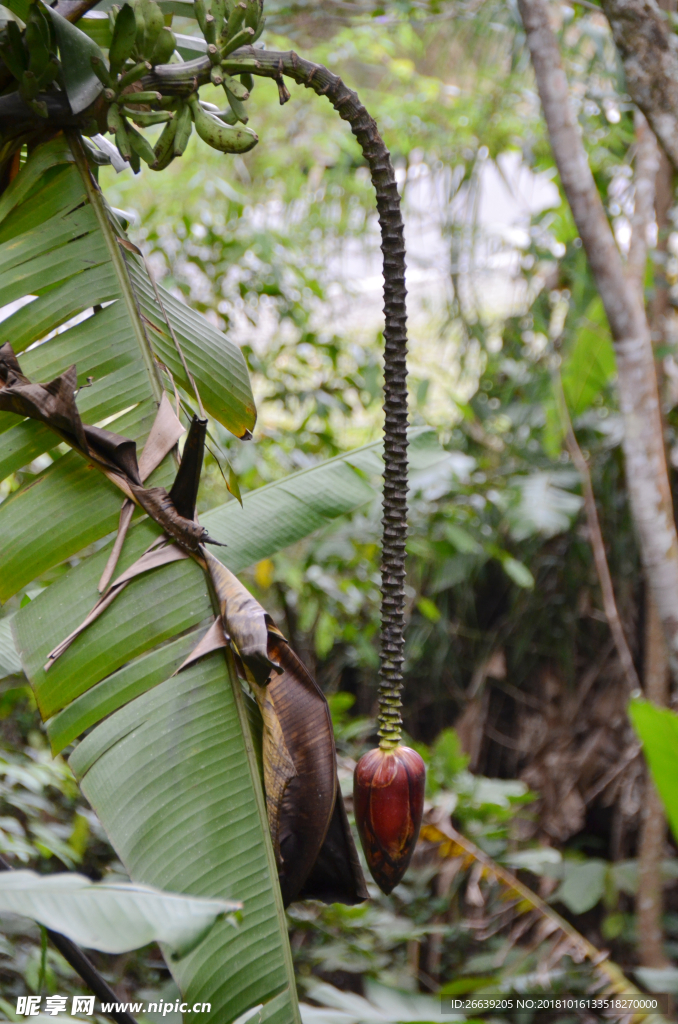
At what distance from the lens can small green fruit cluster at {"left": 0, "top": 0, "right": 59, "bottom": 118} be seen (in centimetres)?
53

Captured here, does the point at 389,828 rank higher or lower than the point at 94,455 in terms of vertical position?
lower

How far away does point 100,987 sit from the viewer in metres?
0.56

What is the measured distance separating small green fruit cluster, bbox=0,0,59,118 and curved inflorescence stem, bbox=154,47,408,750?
154mm

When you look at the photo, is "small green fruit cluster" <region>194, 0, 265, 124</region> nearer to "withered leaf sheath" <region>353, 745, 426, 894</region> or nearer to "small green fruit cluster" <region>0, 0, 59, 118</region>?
"small green fruit cluster" <region>0, 0, 59, 118</region>

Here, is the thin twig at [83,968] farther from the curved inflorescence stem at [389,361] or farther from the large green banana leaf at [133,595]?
the curved inflorescence stem at [389,361]

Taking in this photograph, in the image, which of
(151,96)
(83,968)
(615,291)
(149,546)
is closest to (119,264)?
(151,96)

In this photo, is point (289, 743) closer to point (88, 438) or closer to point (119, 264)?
point (88, 438)

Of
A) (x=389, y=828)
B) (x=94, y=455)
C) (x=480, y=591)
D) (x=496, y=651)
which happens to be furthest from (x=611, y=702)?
(x=94, y=455)

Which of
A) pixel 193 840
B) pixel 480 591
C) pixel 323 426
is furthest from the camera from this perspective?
pixel 480 591

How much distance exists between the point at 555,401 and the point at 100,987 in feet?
6.05

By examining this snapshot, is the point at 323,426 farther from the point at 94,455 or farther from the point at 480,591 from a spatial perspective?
the point at 94,455

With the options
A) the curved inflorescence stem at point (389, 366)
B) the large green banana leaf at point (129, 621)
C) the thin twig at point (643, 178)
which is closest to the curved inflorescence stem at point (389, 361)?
the curved inflorescence stem at point (389, 366)

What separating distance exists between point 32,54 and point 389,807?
0.62m

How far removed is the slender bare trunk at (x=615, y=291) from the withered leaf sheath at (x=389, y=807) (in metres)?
0.94
